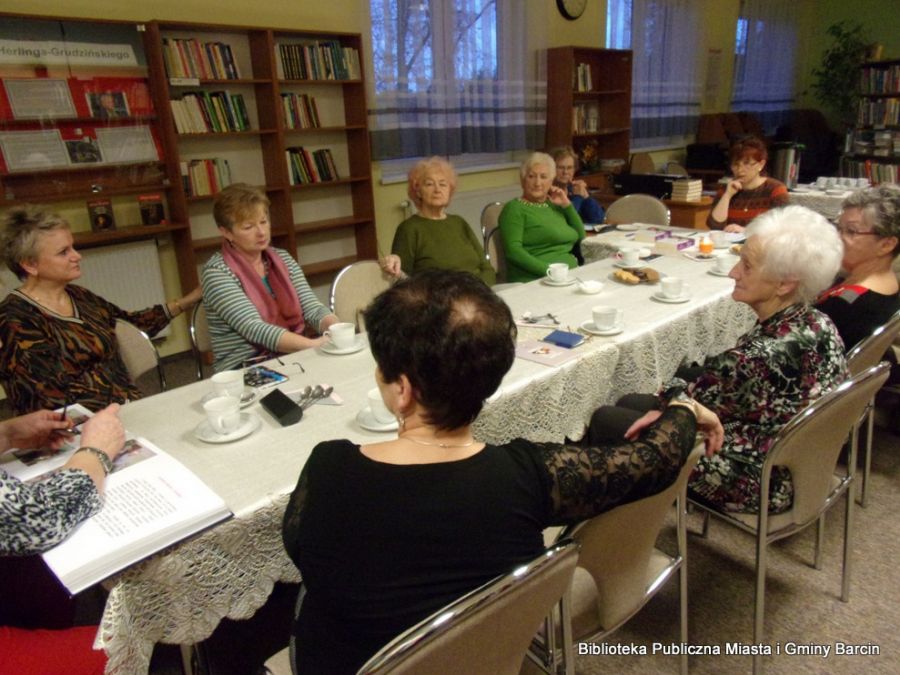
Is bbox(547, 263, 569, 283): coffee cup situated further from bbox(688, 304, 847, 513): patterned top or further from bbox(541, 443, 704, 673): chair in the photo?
bbox(541, 443, 704, 673): chair

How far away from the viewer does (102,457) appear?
1.23m

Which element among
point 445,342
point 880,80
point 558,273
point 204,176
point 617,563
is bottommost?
point 617,563

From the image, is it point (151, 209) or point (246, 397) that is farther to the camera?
point (151, 209)

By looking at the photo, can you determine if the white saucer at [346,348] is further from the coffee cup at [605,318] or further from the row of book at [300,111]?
the row of book at [300,111]

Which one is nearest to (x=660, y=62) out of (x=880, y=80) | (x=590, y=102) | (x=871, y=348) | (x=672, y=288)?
(x=590, y=102)

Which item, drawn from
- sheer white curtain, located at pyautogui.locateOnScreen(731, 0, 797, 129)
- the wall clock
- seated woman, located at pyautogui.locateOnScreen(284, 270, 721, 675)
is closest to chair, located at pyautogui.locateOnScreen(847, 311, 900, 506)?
seated woman, located at pyautogui.locateOnScreen(284, 270, 721, 675)

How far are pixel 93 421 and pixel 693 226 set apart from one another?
4.31m

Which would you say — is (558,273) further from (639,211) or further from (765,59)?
(765,59)

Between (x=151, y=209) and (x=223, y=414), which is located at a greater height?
(x=151, y=209)

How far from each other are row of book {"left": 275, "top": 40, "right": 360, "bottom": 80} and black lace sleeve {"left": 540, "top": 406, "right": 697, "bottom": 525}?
3.68m

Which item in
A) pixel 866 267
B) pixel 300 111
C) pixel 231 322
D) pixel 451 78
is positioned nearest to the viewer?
pixel 866 267

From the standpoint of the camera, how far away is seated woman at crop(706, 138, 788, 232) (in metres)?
Answer: 3.61

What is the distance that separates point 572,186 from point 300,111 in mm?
1876

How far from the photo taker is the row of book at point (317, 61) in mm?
4000
